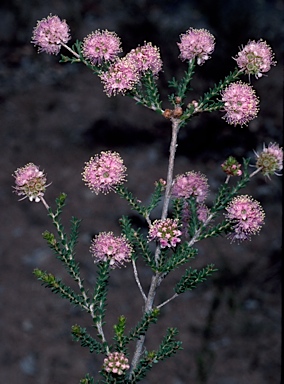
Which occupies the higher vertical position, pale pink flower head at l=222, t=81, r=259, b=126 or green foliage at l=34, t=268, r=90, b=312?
pale pink flower head at l=222, t=81, r=259, b=126

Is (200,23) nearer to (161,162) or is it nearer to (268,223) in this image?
(161,162)

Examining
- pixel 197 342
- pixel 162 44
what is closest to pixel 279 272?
pixel 197 342

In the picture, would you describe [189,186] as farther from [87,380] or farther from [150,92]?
[87,380]

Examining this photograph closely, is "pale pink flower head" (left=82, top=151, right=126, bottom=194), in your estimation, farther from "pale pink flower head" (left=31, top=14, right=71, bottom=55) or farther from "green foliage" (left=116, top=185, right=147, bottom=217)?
"pale pink flower head" (left=31, top=14, right=71, bottom=55)

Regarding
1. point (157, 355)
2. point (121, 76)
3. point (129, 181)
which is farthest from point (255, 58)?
point (129, 181)

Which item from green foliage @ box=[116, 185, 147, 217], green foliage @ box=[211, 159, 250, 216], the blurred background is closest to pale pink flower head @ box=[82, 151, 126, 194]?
green foliage @ box=[116, 185, 147, 217]

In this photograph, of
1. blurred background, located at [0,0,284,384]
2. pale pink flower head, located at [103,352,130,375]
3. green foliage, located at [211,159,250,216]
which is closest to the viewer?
pale pink flower head, located at [103,352,130,375]
